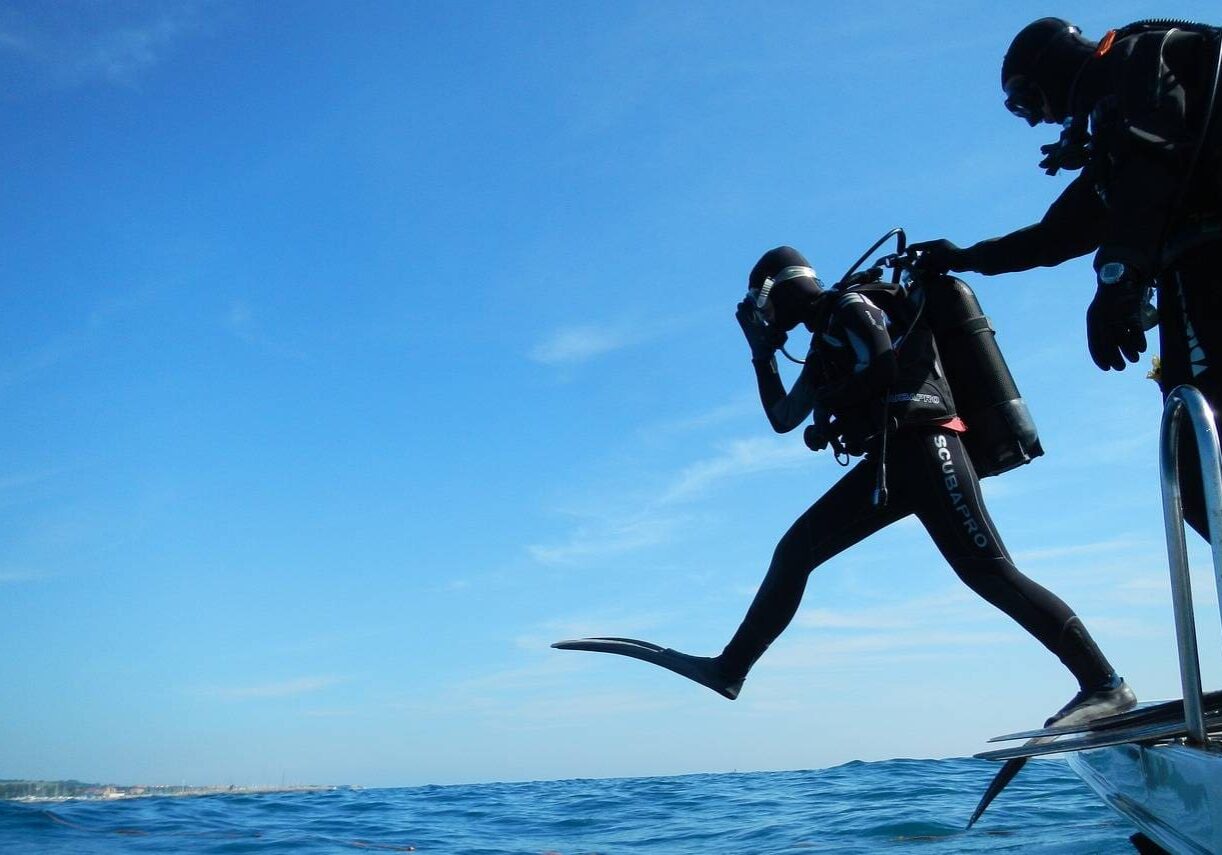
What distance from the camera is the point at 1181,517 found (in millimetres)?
1930

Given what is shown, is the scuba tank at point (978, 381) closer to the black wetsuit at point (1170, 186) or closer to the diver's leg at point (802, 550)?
the diver's leg at point (802, 550)

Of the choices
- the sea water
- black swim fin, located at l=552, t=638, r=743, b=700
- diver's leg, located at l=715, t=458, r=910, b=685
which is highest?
diver's leg, located at l=715, t=458, r=910, b=685

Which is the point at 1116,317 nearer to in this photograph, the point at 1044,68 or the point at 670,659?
the point at 1044,68

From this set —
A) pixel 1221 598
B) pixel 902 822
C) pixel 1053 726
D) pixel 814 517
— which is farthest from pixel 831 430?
pixel 902 822

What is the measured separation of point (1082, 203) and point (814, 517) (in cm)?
151

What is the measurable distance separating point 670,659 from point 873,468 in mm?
1228

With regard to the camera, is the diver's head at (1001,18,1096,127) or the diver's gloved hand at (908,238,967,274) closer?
the diver's head at (1001,18,1096,127)

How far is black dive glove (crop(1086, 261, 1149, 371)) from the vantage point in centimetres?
239

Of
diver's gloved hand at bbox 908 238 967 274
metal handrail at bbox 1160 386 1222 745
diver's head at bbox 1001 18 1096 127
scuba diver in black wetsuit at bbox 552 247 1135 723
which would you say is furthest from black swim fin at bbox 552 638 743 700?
diver's head at bbox 1001 18 1096 127

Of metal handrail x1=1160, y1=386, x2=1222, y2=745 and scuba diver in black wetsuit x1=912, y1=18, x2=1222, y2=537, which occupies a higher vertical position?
scuba diver in black wetsuit x1=912, y1=18, x2=1222, y2=537

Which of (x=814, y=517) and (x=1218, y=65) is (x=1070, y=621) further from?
(x=1218, y=65)

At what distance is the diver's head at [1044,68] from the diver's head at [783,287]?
1.14m

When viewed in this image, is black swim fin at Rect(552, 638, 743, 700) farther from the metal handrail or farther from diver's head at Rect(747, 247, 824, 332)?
the metal handrail

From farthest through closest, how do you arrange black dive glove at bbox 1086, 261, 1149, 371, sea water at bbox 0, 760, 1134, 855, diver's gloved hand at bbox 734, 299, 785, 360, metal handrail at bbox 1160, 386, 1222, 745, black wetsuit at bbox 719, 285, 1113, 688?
1. sea water at bbox 0, 760, 1134, 855
2. diver's gloved hand at bbox 734, 299, 785, 360
3. black wetsuit at bbox 719, 285, 1113, 688
4. black dive glove at bbox 1086, 261, 1149, 371
5. metal handrail at bbox 1160, 386, 1222, 745
